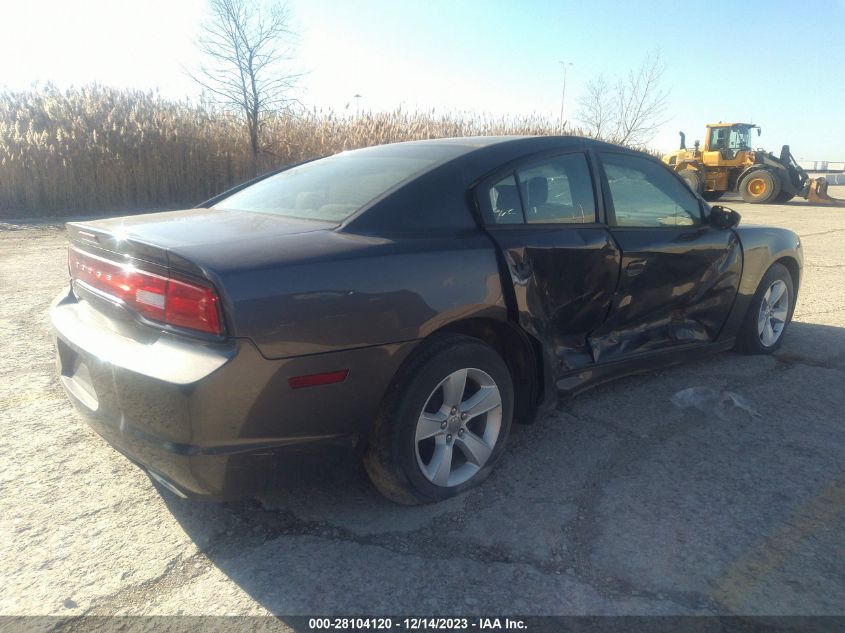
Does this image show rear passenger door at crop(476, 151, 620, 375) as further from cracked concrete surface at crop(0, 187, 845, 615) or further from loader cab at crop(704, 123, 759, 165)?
loader cab at crop(704, 123, 759, 165)

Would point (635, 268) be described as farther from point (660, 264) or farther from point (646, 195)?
point (646, 195)

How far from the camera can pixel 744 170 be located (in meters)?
19.4

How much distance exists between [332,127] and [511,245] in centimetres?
1530

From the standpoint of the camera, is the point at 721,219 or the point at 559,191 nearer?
the point at 559,191

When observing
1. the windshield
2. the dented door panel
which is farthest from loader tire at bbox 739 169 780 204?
the dented door panel

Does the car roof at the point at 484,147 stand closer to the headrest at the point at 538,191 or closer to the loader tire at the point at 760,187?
the headrest at the point at 538,191

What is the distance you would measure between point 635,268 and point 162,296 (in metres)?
2.31

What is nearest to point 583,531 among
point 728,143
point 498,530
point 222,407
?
point 498,530

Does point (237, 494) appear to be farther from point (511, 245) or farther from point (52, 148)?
point (52, 148)

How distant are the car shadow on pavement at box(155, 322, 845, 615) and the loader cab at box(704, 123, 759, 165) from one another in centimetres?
1863

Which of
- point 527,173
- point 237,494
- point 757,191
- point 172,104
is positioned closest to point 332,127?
point 172,104

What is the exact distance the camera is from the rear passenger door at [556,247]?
2.77 m

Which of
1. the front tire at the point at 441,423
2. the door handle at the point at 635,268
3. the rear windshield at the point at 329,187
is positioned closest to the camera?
the front tire at the point at 441,423

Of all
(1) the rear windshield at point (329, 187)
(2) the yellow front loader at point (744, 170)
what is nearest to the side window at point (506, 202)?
(1) the rear windshield at point (329, 187)
